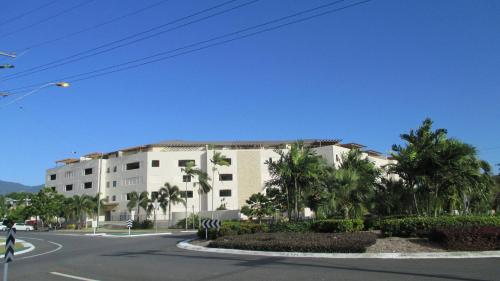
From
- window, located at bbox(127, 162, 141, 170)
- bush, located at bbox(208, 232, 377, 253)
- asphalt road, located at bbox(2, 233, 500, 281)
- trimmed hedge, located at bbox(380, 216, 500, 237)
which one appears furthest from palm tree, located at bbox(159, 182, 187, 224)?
asphalt road, located at bbox(2, 233, 500, 281)

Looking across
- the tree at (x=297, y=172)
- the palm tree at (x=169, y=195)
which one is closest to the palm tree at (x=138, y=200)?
the palm tree at (x=169, y=195)

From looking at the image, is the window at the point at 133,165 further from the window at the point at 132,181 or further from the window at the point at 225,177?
the window at the point at 225,177

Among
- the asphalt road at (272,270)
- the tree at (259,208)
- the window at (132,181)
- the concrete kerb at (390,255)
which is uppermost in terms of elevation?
Result: the window at (132,181)

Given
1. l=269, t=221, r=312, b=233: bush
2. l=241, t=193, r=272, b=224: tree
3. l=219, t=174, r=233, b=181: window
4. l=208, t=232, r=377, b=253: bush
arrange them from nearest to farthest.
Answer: l=208, t=232, r=377, b=253: bush → l=269, t=221, r=312, b=233: bush → l=241, t=193, r=272, b=224: tree → l=219, t=174, r=233, b=181: window

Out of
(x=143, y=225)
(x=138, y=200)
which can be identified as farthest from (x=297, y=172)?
(x=138, y=200)

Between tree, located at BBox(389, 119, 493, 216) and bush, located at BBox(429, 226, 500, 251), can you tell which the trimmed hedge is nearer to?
bush, located at BBox(429, 226, 500, 251)

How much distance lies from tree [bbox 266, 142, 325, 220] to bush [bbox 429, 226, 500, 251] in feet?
43.9

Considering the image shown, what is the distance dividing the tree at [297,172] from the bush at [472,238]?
43.9ft

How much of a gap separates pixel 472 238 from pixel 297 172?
Answer: 14598 millimetres

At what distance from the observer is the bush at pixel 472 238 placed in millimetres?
16969

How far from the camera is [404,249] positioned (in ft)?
59.3

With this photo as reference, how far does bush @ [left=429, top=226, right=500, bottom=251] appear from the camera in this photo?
55.7 ft

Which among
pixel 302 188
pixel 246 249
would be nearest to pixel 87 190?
pixel 302 188

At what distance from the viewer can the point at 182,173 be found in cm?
8238
